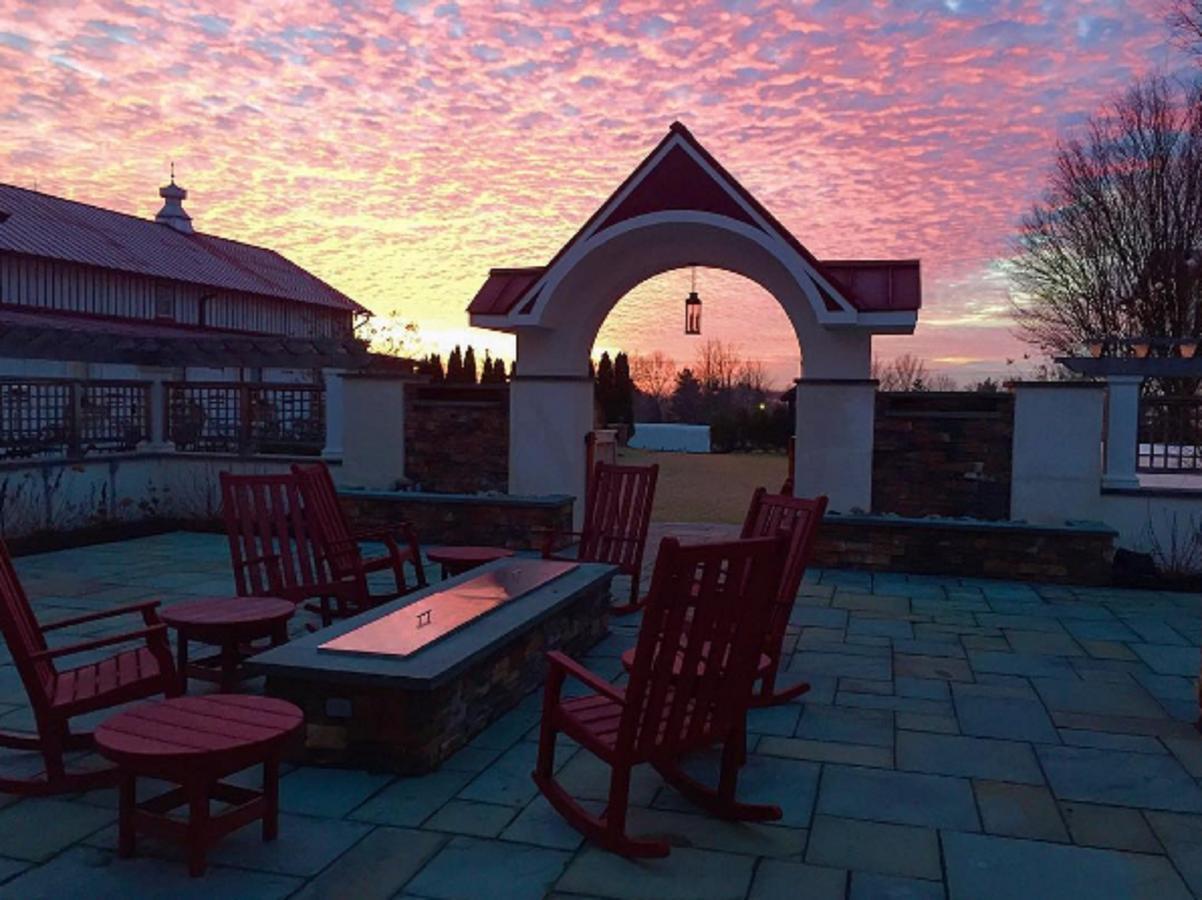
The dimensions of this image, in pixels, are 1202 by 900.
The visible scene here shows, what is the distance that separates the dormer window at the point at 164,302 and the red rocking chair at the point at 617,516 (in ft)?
73.7

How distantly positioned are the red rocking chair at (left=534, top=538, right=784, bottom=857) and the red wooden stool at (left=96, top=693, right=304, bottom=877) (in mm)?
1007

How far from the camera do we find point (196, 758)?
3.01m

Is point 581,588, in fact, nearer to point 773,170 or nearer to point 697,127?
point 697,127

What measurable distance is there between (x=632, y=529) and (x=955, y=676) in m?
2.71

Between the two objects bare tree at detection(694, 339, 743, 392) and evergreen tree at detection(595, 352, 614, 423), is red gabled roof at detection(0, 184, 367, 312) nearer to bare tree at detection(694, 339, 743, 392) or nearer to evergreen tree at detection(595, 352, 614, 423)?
evergreen tree at detection(595, 352, 614, 423)

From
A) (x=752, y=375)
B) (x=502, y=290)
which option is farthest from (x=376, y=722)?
(x=752, y=375)

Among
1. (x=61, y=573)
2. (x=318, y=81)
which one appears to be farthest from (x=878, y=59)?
(x=61, y=573)

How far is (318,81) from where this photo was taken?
32.3 ft

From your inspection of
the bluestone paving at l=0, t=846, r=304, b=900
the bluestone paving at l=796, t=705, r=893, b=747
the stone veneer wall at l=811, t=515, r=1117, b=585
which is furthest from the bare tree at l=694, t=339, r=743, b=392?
the bluestone paving at l=0, t=846, r=304, b=900

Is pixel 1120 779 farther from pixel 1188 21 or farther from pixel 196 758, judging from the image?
pixel 1188 21

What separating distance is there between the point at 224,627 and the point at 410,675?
4.80 feet

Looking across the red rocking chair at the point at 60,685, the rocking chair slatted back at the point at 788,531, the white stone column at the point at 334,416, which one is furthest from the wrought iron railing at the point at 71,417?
the rocking chair slatted back at the point at 788,531

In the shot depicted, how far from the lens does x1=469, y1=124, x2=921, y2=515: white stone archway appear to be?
9.27m

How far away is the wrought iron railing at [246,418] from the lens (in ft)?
39.7
